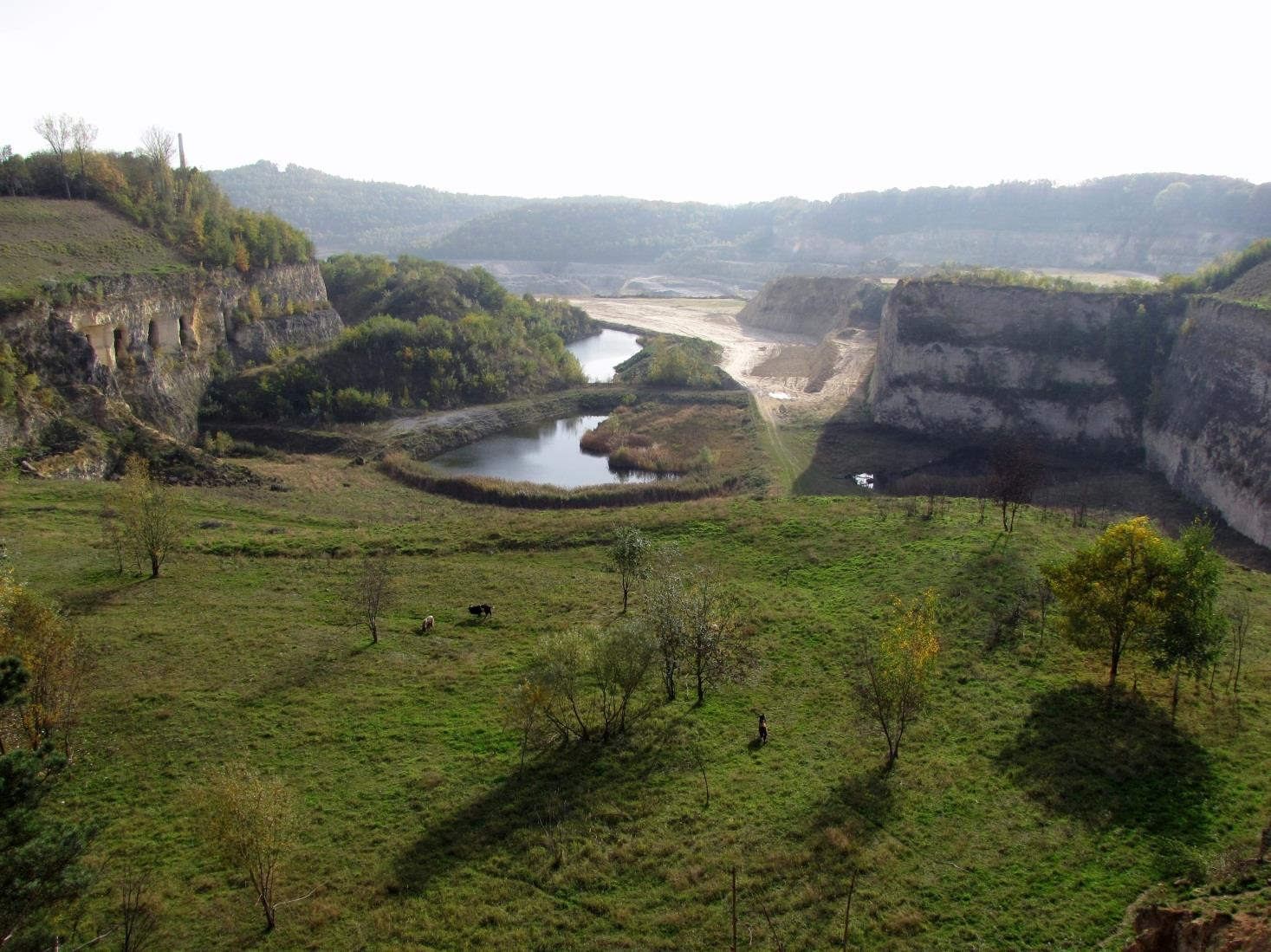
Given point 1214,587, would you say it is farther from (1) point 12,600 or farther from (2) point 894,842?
(1) point 12,600

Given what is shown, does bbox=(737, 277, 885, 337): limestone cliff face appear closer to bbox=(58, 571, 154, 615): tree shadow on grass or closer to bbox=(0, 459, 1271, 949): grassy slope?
bbox=(0, 459, 1271, 949): grassy slope

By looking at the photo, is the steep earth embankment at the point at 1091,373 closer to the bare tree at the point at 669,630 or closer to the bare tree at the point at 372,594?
the bare tree at the point at 669,630

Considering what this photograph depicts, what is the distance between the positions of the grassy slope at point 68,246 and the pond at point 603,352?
38.6 m

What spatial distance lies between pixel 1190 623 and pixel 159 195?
7278 centimetres

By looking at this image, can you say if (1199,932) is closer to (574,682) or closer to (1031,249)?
(574,682)

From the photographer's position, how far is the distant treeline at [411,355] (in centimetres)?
6272

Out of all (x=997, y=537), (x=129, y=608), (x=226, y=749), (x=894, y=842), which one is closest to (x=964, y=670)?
(x=894, y=842)

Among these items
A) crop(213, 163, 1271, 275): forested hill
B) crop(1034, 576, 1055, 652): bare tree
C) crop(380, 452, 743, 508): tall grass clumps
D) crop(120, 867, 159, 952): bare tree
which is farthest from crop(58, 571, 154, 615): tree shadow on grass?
crop(213, 163, 1271, 275): forested hill

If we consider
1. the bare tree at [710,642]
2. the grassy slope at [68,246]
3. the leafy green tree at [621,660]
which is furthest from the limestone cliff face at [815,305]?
the leafy green tree at [621,660]

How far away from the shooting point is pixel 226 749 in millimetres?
20141

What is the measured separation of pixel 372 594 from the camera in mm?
27234

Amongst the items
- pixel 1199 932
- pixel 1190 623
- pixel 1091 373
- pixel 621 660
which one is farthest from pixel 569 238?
pixel 1199 932

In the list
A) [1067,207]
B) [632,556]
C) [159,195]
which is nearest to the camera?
[632,556]

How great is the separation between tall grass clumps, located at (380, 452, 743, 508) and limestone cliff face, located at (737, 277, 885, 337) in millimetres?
51834
